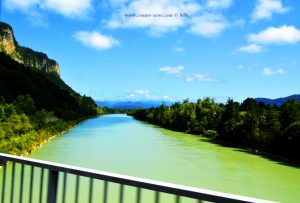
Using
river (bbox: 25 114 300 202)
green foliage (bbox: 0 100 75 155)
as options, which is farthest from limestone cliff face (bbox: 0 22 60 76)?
river (bbox: 25 114 300 202)

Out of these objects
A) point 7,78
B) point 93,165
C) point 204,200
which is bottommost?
point 93,165

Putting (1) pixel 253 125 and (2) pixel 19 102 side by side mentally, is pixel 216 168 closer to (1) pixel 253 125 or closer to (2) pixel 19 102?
(1) pixel 253 125

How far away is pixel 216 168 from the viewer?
31125 millimetres

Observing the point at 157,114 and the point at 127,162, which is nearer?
the point at 127,162

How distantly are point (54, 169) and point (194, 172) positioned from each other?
25987 millimetres

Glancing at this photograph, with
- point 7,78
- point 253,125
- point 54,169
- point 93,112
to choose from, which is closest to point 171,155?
point 253,125

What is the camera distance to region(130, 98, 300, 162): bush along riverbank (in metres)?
40.2

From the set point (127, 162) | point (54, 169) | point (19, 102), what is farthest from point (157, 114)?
point (54, 169)

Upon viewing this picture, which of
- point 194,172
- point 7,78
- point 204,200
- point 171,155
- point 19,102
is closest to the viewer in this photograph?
point 204,200

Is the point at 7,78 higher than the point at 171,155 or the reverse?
higher

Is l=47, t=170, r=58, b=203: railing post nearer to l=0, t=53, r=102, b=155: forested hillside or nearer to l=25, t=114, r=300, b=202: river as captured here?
l=25, t=114, r=300, b=202: river

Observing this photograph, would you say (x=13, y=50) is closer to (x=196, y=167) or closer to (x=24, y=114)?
(x=24, y=114)

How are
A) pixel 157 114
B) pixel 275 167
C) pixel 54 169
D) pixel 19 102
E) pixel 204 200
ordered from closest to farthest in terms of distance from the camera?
pixel 204 200 < pixel 54 169 < pixel 275 167 < pixel 19 102 < pixel 157 114

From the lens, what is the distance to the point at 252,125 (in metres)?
48.5
